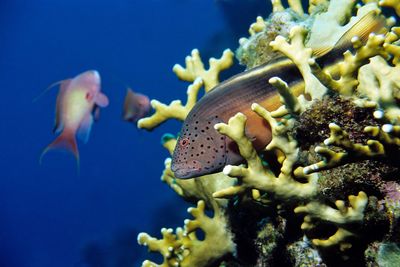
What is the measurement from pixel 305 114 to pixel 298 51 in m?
0.43

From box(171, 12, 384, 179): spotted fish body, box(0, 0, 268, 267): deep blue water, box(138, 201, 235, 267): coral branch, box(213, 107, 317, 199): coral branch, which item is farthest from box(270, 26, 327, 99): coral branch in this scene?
box(0, 0, 268, 267): deep blue water

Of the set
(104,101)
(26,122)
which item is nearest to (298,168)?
(104,101)

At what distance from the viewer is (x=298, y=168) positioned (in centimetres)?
218

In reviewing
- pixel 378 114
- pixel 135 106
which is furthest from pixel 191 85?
pixel 135 106

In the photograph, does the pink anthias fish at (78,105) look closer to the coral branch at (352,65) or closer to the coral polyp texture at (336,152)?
the coral polyp texture at (336,152)

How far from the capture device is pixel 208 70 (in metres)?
3.78

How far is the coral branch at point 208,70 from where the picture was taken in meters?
3.69

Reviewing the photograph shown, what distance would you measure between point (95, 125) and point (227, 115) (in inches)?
3609

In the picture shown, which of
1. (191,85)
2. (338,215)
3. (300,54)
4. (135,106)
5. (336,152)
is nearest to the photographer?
(336,152)

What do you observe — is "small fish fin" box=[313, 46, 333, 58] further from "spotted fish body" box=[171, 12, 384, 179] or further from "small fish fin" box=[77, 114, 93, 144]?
"small fish fin" box=[77, 114, 93, 144]

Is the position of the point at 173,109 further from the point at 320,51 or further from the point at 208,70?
the point at 320,51

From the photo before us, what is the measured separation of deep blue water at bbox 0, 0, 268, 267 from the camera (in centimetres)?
5425

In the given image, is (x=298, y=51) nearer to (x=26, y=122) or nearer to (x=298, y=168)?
(x=298, y=168)

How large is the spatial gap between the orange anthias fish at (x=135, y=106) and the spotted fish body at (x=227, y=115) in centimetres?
421
